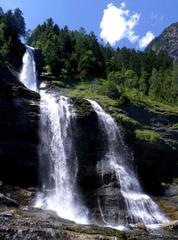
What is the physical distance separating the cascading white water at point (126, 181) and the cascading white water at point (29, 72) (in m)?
24.1

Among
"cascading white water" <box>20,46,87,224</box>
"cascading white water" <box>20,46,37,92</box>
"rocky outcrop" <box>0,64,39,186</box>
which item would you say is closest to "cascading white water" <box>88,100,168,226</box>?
"cascading white water" <box>20,46,87,224</box>

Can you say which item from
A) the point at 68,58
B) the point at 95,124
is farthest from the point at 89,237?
the point at 68,58

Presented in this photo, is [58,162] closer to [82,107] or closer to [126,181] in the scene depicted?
[126,181]

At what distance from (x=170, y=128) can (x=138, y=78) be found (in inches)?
2123

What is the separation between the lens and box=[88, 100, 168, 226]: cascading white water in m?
50.9

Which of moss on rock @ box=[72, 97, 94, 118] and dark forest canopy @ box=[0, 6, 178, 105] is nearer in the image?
moss on rock @ box=[72, 97, 94, 118]

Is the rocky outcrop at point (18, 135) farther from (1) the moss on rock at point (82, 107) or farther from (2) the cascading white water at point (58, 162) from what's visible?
(1) the moss on rock at point (82, 107)

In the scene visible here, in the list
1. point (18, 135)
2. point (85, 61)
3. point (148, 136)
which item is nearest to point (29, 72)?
point (85, 61)

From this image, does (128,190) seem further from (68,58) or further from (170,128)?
(68,58)

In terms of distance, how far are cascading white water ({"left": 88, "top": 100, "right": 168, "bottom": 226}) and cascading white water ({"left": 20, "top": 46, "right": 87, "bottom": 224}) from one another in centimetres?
468

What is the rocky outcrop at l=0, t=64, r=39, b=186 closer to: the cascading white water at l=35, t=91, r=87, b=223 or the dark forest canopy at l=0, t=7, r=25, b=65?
the cascading white water at l=35, t=91, r=87, b=223

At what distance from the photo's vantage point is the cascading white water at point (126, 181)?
167 feet

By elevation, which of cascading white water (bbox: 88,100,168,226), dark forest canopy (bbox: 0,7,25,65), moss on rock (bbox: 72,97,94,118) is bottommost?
cascading white water (bbox: 88,100,168,226)

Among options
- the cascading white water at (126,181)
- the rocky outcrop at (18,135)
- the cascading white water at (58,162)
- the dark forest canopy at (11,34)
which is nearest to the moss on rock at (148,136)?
the cascading white water at (126,181)
